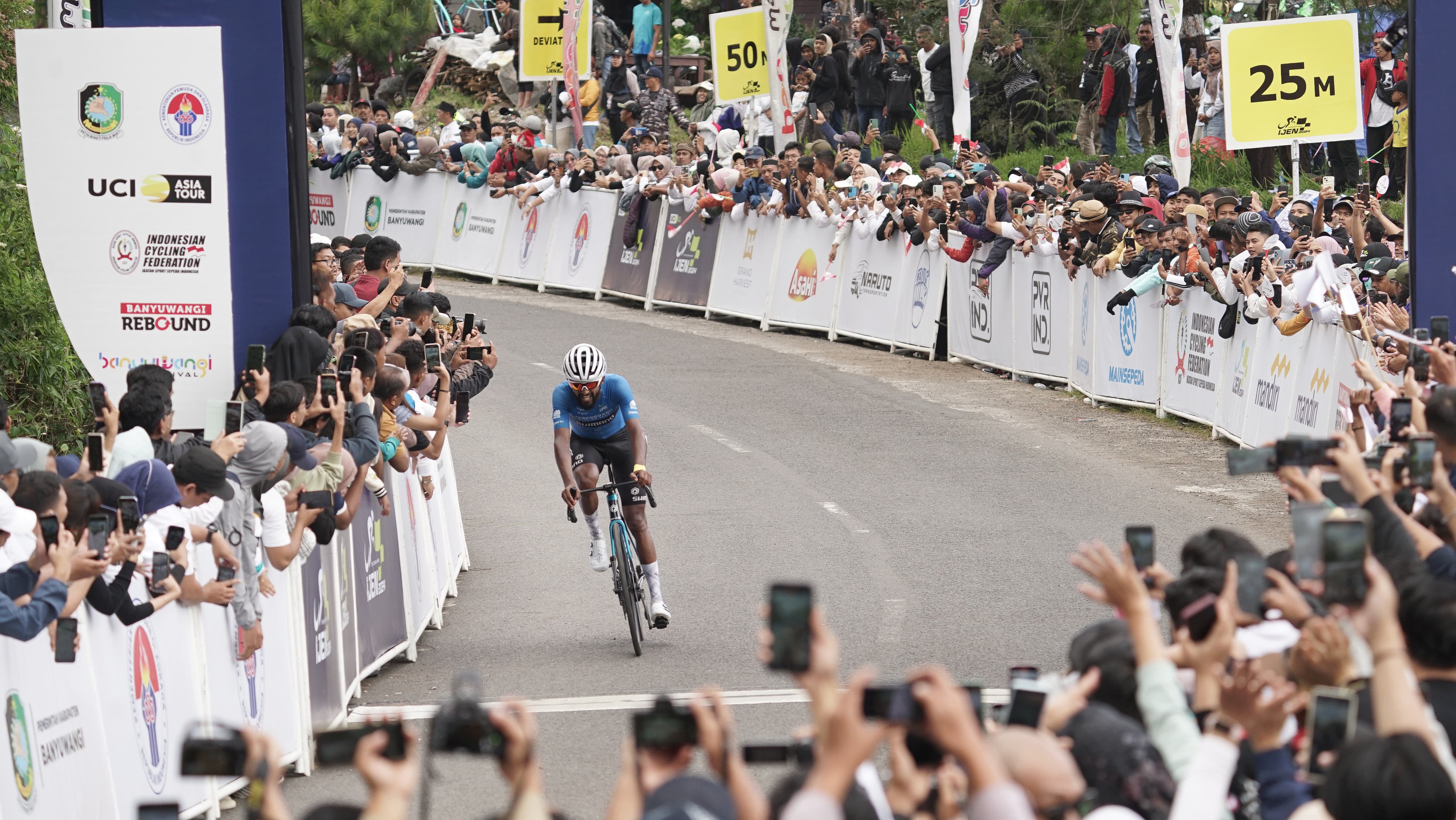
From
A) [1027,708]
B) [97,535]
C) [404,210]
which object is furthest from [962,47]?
[1027,708]

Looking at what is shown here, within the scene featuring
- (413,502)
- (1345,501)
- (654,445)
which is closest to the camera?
(1345,501)

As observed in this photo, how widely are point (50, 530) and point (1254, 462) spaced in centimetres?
404

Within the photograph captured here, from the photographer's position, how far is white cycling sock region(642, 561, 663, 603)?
11492 mm

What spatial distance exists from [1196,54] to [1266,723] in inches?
910

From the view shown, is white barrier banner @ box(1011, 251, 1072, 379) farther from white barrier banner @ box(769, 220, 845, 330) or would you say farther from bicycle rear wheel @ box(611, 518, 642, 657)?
bicycle rear wheel @ box(611, 518, 642, 657)

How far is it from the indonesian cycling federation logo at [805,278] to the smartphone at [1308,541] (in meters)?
19.8

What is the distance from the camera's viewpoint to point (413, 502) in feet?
39.4

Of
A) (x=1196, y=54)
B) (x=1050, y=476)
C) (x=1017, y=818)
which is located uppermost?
(x=1196, y=54)

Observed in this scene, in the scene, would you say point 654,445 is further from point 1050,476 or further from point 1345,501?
point 1345,501

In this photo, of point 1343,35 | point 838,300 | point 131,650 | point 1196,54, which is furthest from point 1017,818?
point 1196,54

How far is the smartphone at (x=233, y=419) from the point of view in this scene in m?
8.15

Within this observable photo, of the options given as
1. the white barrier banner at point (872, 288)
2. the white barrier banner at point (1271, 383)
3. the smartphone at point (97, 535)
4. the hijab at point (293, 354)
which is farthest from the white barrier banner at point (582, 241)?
the smartphone at point (97, 535)

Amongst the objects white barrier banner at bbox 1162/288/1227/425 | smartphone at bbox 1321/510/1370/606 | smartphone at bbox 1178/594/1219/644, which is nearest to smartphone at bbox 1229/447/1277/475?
smartphone at bbox 1178/594/1219/644

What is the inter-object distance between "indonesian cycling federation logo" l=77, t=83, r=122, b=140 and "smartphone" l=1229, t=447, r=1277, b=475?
22.5ft
